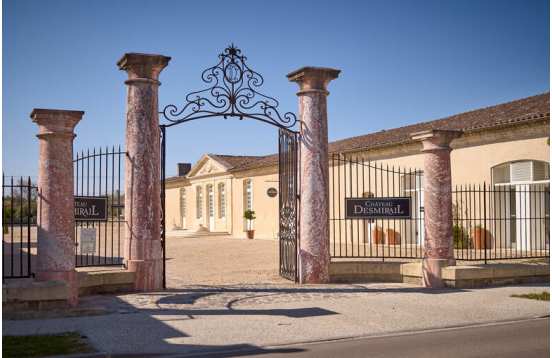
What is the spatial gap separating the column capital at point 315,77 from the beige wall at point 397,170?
2340 millimetres

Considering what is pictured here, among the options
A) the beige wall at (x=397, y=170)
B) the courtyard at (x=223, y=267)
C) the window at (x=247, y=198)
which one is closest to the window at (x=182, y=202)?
the beige wall at (x=397, y=170)

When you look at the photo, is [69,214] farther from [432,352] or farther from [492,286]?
[492,286]

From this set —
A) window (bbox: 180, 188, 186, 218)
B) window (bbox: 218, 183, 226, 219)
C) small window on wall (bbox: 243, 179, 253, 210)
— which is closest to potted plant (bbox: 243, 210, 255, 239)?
small window on wall (bbox: 243, 179, 253, 210)

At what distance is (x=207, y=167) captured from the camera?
38.6 m

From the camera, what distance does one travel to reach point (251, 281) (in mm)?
12992

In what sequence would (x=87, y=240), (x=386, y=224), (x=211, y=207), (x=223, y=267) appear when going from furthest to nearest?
(x=211, y=207) → (x=386, y=224) → (x=223, y=267) → (x=87, y=240)

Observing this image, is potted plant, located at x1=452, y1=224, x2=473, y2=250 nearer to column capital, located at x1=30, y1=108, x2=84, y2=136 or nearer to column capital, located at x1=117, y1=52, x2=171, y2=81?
column capital, located at x1=117, y1=52, x2=171, y2=81

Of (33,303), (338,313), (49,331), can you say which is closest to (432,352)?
(338,313)

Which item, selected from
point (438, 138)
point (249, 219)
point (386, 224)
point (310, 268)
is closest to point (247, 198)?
point (249, 219)

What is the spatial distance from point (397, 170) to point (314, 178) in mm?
11191

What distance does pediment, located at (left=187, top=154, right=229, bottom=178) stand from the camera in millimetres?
36344

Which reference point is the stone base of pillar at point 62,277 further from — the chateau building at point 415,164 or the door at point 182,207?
the door at point 182,207

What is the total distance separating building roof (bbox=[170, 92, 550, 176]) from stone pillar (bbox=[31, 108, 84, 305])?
1308 cm

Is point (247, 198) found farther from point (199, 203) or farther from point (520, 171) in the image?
point (520, 171)
